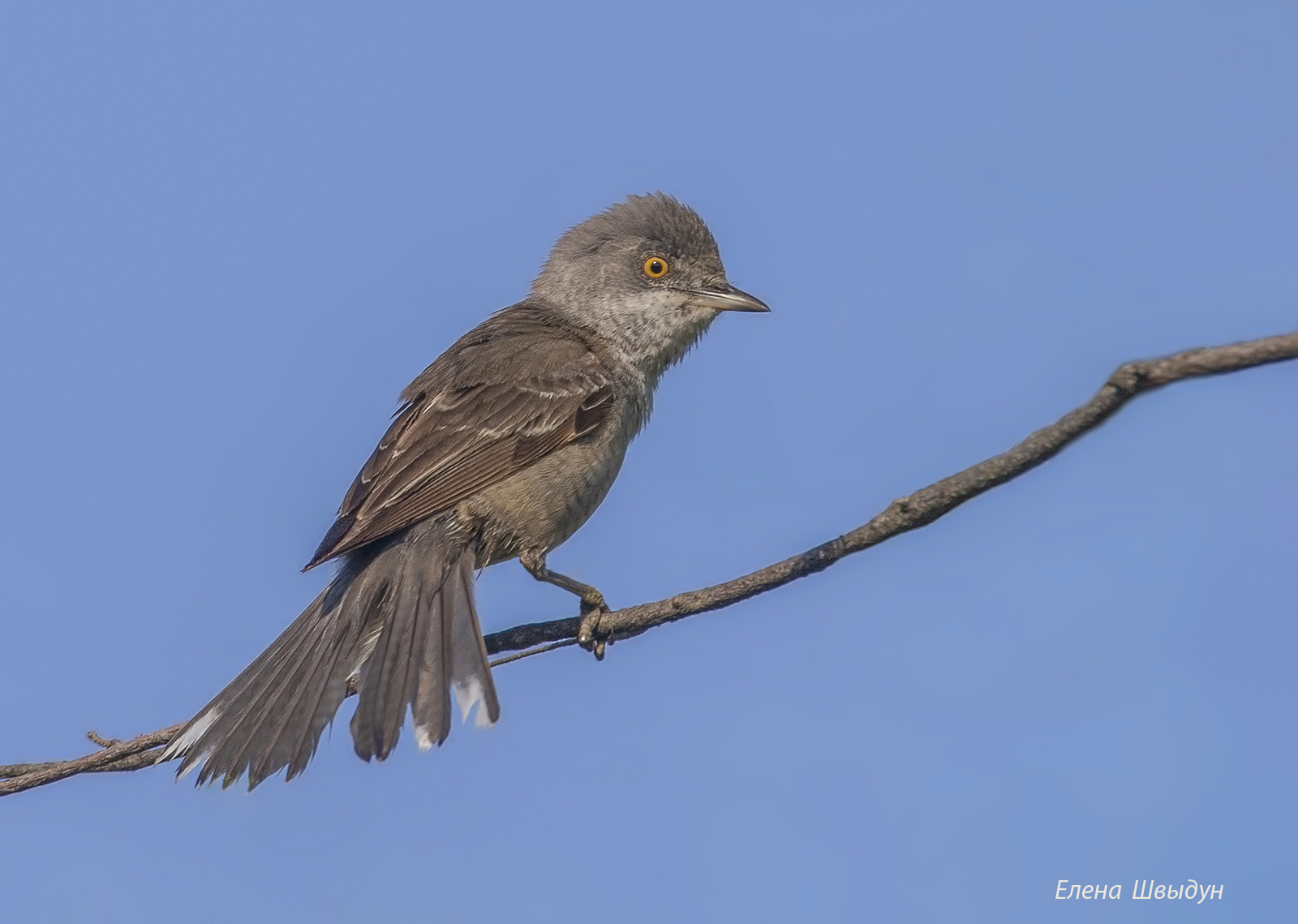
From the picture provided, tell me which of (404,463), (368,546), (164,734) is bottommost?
(164,734)

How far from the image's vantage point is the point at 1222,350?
103 inches

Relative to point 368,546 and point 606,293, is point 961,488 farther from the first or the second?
point 606,293

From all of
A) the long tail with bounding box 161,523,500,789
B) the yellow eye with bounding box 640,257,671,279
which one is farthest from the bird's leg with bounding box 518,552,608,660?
the yellow eye with bounding box 640,257,671,279

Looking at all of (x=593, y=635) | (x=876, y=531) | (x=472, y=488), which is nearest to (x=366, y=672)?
(x=593, y=635)

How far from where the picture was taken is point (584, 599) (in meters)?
6.11

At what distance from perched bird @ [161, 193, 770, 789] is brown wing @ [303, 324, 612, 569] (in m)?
0.01

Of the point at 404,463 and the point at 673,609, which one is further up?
the point at 404,463

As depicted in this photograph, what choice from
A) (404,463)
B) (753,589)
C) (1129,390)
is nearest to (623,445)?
(404,463)

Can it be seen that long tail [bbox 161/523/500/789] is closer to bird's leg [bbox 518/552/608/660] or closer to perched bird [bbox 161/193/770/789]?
perched bird [bbox 161/193/770/789]

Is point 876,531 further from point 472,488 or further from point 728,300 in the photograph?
point 728,300

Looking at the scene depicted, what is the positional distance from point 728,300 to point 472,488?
194cm

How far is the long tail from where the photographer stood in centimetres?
521

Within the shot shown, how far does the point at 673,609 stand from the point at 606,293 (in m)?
3.20

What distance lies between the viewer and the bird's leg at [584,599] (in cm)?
570
